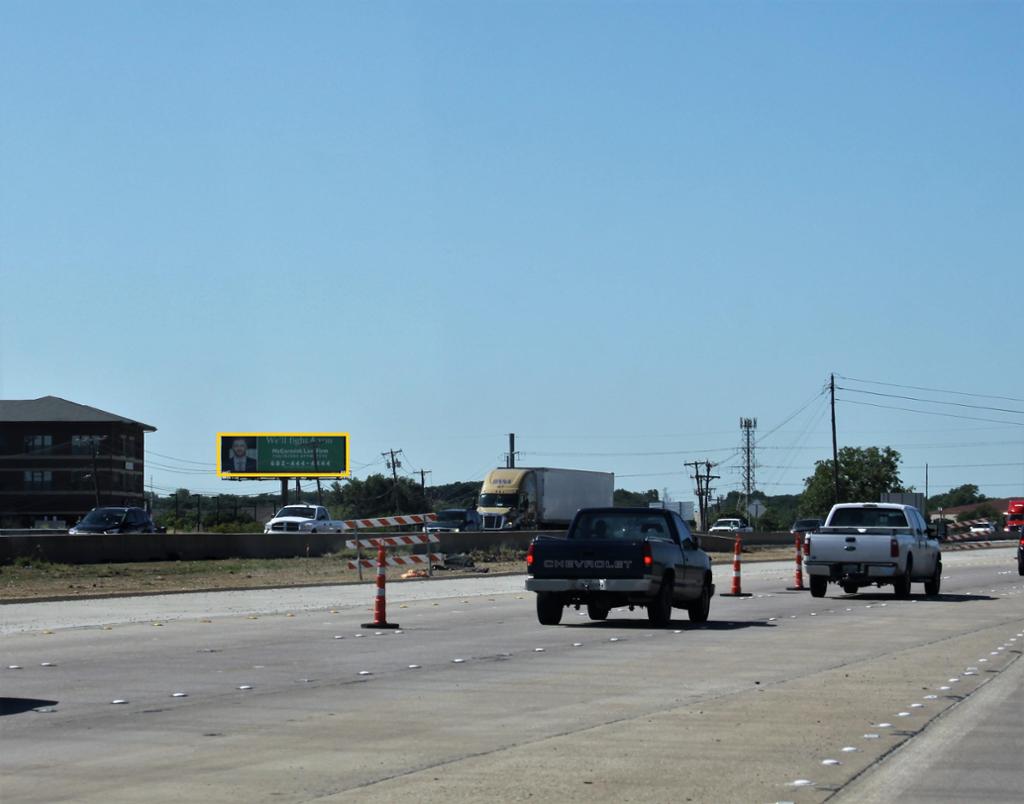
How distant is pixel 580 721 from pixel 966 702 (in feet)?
11.9

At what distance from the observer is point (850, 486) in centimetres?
13275

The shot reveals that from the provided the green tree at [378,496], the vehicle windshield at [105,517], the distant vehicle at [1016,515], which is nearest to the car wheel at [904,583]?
the vehicle windshield at [105,517]

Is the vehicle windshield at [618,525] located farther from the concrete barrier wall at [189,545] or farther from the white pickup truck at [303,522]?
the white pickup truck at [303,522]

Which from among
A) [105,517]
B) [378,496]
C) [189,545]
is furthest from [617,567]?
[378,496]

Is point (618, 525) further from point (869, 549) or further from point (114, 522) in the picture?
point (114, 522)

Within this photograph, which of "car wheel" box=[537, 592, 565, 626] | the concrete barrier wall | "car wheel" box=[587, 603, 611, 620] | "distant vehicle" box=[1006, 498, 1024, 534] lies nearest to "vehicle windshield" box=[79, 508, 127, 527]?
the concrete barrier wall

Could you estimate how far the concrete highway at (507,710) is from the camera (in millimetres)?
9219

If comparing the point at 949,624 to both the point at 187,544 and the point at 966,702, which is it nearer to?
the point at 966,702

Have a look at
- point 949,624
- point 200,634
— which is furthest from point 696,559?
point 200,634

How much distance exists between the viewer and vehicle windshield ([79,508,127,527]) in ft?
190

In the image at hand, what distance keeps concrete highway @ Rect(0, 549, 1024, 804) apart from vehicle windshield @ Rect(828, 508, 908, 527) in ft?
24.0

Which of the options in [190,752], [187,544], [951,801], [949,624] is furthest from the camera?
[187,544]

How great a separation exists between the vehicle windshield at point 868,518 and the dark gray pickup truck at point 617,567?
839cm

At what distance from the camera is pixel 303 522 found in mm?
67875
